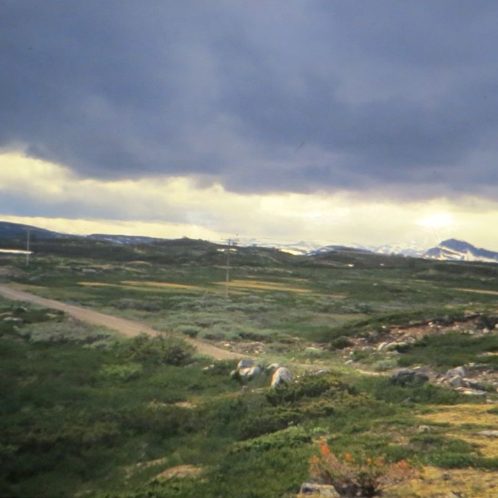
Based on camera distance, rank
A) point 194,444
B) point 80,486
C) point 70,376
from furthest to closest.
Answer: point 70,376 < point 194,444 < point 80,486

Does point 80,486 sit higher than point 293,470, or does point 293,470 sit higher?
point 293,470

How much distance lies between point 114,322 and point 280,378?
22.6 metres

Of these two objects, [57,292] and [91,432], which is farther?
[57,292]

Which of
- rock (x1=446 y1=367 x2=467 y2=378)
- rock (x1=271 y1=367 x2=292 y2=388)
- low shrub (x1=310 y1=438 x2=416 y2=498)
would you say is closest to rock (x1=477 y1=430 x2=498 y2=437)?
low shrub (x1=310 y1=438 x2=416 y2=498)

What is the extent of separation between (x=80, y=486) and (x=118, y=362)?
13299 mm

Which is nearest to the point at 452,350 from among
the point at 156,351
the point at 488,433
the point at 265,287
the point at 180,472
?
the point at 156,351

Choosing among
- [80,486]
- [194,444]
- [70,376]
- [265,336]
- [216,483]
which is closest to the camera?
[216,483]

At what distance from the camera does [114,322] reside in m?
39.8

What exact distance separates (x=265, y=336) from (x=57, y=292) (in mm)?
34900

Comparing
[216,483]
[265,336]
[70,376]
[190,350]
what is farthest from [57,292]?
[216,483]

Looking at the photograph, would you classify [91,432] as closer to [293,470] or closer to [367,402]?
[293,470]

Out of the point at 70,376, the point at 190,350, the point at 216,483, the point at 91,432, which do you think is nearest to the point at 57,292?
the point at 190,350

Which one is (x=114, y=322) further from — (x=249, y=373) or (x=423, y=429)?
(x=423, y=429)

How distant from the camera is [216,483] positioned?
36.7 feet
